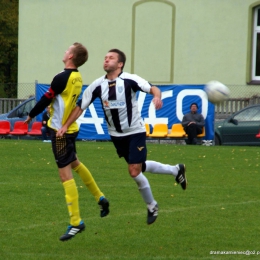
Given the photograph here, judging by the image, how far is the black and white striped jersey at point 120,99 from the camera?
8.08 m

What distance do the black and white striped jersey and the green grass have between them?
1241 millimetres

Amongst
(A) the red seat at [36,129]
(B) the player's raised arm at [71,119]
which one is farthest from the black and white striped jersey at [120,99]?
(A) the red seat at [36,129]

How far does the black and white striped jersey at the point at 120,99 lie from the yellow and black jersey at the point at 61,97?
0.21m

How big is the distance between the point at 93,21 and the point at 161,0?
10.9ft

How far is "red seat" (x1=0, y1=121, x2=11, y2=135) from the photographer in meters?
24.5

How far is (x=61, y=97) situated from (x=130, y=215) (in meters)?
2.34

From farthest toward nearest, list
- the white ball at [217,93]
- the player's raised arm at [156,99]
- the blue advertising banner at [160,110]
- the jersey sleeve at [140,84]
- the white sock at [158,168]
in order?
the blue advertising banner at [160,110], the white ball at [217,93], the white sock at [158,168], the jersey sleeve at [140,84], the player's raised arm at [156,99]

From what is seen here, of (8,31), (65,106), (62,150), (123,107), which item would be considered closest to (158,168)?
(123,107)

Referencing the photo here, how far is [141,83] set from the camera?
318 inches

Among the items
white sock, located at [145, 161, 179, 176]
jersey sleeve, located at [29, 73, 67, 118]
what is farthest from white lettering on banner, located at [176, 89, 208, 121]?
jersey sleeve, located at [29, 73, 67, 118]

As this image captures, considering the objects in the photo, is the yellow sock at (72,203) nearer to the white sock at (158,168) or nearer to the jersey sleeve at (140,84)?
the white sock at (158,168)

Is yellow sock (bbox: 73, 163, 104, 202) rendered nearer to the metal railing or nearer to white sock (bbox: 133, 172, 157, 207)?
white sock (bbox: 133, 172, 157, 207)

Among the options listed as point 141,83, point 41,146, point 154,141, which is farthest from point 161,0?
point 141,83

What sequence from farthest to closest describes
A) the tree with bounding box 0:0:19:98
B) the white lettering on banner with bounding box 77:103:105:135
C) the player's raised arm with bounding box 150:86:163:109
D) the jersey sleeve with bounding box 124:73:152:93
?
the tree with bounding box 0:0:19:98, the white lettering on banner with bounding box 77:103:105:135, the jersey sleeve with bounding box 124:73:152:93, the player's raised arm with bounding box 150:86:163:109
